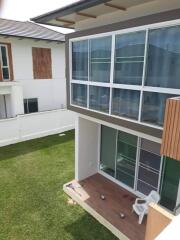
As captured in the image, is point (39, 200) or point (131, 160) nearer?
point (39, 200)

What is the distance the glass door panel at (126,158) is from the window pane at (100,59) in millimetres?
2981

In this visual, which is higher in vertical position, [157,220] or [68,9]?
[68,9]

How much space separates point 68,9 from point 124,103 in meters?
3.09

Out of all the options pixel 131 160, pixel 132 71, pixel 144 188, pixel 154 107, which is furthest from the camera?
pixel 131 160

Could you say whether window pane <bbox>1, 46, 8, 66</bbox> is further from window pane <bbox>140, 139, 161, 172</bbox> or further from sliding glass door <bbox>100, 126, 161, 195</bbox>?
window pane <bbox>140, 139, 161, 172</bbox>

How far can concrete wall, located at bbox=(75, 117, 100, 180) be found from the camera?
8.81 m

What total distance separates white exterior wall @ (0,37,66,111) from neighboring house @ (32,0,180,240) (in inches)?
331

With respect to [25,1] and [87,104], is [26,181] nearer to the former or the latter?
[87,104]

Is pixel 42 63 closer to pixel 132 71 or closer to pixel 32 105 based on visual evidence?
pixel 32 105

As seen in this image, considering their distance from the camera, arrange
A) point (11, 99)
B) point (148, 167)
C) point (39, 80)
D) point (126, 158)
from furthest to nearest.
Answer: point (39, 80)
point (11, 99)
point (126, 158)
point (148, 167)

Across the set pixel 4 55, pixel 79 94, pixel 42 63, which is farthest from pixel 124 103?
pixel 42 63

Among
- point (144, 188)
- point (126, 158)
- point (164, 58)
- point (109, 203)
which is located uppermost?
point (164, 58)

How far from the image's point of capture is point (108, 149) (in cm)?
953

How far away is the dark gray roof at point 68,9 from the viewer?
5230 millimetres
